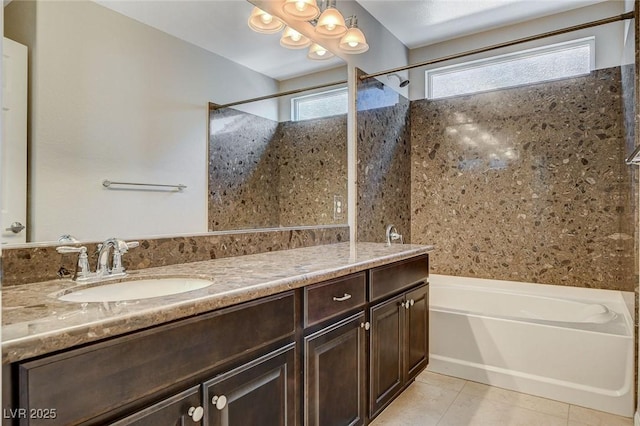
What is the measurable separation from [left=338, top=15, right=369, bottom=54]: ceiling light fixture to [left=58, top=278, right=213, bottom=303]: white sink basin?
190cm

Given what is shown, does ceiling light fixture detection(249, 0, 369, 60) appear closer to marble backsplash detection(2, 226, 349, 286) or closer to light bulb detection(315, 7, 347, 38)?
light bulb detection(315, 7, 347, 38)

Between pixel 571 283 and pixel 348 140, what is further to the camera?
pixel 571 283

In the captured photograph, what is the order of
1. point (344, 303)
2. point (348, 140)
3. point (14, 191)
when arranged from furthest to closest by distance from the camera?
point (348, 140) → point (344, 303) → point (14, 191)

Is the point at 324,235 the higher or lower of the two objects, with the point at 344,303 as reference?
higher

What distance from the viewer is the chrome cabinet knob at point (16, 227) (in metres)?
1.11

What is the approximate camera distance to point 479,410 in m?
2.06

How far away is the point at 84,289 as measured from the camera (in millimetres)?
1109

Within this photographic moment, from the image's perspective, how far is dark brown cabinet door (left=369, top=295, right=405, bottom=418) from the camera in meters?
1.71

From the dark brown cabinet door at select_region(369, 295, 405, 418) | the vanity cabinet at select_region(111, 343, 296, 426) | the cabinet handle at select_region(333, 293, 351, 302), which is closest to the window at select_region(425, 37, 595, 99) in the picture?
the dark brown cabinet door at select_region(369, 295, 405, 418)

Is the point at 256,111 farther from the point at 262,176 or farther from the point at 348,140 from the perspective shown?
the point at 348,140

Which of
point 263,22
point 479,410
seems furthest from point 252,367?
point 263,22

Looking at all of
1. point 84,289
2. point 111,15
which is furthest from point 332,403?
point 111,15

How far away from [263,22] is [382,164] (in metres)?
1.59

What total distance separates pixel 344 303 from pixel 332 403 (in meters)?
0.39
